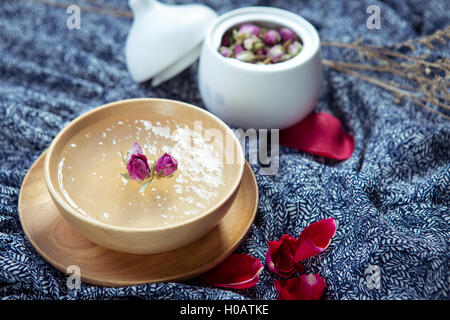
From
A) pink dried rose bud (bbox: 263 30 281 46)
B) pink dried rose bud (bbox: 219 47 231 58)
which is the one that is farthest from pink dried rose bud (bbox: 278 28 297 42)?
pink dried rose bud (bbox: 219 47 231 58)

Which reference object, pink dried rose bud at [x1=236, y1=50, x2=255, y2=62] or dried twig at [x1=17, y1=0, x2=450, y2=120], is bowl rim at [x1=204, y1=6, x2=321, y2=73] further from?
dried twig at [x1=17, y1=0, x2=450, y2=120]

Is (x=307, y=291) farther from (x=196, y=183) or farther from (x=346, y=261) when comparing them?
(x=196, y=183)

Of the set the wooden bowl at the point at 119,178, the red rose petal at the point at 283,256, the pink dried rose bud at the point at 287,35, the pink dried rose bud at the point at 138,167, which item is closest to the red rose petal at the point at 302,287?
the red rose petal at the point at 283,256

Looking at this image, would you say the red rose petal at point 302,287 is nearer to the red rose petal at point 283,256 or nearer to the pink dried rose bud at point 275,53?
the red rose petal at point 283,256

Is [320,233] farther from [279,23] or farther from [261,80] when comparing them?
[279,23]

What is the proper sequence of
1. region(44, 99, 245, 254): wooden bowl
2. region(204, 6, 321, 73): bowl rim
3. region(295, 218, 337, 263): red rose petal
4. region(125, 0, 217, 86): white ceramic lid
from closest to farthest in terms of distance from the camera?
1. region(44, 99, 245, 254): wooden bowl
2. region(295, 218, 337, 263): red rose petal
3. region(204, 6, 321, 73): bowl rim
4. region(125, 0, 217, 86): white ceramic lid

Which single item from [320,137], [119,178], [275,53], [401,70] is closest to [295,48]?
[275,53]
